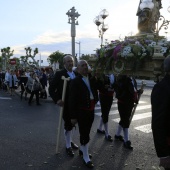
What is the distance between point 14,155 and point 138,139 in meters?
3.17

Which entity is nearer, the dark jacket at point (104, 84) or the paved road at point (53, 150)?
the paved road at point (53, 150)

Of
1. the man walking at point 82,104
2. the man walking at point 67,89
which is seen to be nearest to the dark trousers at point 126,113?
the man walking at point 67,89

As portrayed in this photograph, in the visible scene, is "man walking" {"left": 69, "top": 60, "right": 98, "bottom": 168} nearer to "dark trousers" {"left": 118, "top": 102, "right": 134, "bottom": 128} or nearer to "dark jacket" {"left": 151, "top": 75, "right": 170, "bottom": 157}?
"dark trousers" {"left": 118, "top": 102, "right": 134, "bottom": 128}

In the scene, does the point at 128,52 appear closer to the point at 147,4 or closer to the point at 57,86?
the point at 57,86

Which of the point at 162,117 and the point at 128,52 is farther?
the point at 128,52

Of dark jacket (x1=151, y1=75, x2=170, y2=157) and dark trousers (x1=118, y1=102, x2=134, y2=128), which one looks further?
dark trousers (x1=118, y1=102, x2=134, y2=128)

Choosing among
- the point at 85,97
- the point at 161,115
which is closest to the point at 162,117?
the point at 161,115

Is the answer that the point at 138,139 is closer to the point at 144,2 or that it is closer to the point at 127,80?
the point at 127,80

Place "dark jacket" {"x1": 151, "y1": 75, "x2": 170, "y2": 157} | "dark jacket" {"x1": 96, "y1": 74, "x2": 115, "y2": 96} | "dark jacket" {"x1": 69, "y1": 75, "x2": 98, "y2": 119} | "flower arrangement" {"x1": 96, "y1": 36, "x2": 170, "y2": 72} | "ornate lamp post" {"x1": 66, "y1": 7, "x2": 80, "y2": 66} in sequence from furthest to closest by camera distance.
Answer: "ornate lamp post" {"x1": 66, "y1": 7, "x2": 80, "y2": 66} < "dark jacket" {"x1": 96, "y1": 74, "x2": 115, "y2": 96} < "dark jacket" {"x1": 69, "y1": 75, "x2": 98, "y2": 119} < "flower arrangement" {"x1": 96, "y1": 36, "x2": 170, "y2": 72} < "dark jacket" {"x1": 151, "y1": 75, "x2": 170, "y2": 157}

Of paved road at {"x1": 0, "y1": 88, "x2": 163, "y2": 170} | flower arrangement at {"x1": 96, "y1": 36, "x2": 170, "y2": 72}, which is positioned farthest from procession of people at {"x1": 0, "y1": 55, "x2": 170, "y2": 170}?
flower arrangement at {"x1": 96, "y1": 36, "x2": 170, "y2": 72}

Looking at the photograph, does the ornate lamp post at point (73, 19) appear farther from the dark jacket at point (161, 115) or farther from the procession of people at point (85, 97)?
the dark jacket at point (161, 115)

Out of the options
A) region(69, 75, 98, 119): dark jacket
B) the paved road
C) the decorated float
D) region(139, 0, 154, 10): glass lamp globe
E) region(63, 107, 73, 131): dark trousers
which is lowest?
the paved road

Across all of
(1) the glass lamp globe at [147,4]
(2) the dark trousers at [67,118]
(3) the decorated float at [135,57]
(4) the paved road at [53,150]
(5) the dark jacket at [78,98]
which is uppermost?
(1) the glass lamp globe at [147,4]

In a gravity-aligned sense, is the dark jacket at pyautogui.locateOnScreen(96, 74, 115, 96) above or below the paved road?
above
